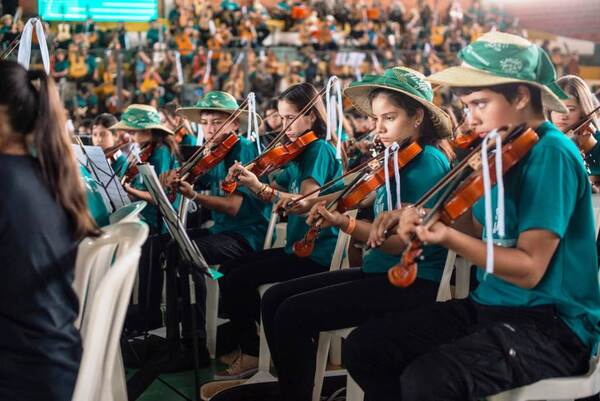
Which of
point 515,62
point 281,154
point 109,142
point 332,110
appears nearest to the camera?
point 515,62

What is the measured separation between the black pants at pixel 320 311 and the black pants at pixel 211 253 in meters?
0.86

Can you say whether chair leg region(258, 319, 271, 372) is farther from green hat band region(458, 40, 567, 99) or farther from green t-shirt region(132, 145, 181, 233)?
green hat band region(458, 40, 567, 99)

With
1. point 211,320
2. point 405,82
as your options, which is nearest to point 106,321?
point 405,82

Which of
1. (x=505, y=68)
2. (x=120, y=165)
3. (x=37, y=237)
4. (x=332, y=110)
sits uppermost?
(x=505, y=68)

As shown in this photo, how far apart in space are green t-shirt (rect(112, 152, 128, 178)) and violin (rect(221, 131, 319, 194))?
1.41 meters

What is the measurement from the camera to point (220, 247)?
3.67m

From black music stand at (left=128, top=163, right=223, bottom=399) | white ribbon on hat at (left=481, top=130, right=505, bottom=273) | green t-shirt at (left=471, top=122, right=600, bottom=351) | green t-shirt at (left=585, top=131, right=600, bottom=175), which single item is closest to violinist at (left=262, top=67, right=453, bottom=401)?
black music stand at (left=128, top=163, right=223, bottom=399)

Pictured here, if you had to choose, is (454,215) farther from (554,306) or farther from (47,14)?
(47,14)

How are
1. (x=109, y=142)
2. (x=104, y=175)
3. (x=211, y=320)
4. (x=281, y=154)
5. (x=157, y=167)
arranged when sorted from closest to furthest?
(x=104, y=175) < (x=281, y=154) < (x=211, y=320) < (x=157, y=167) < (x=109, y=142)

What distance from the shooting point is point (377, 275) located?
8.69 ft

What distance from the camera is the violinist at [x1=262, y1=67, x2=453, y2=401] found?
2504mm

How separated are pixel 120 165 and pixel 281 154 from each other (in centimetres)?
182

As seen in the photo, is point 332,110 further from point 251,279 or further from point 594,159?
point 594,159

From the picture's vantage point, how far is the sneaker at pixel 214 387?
3.09m
